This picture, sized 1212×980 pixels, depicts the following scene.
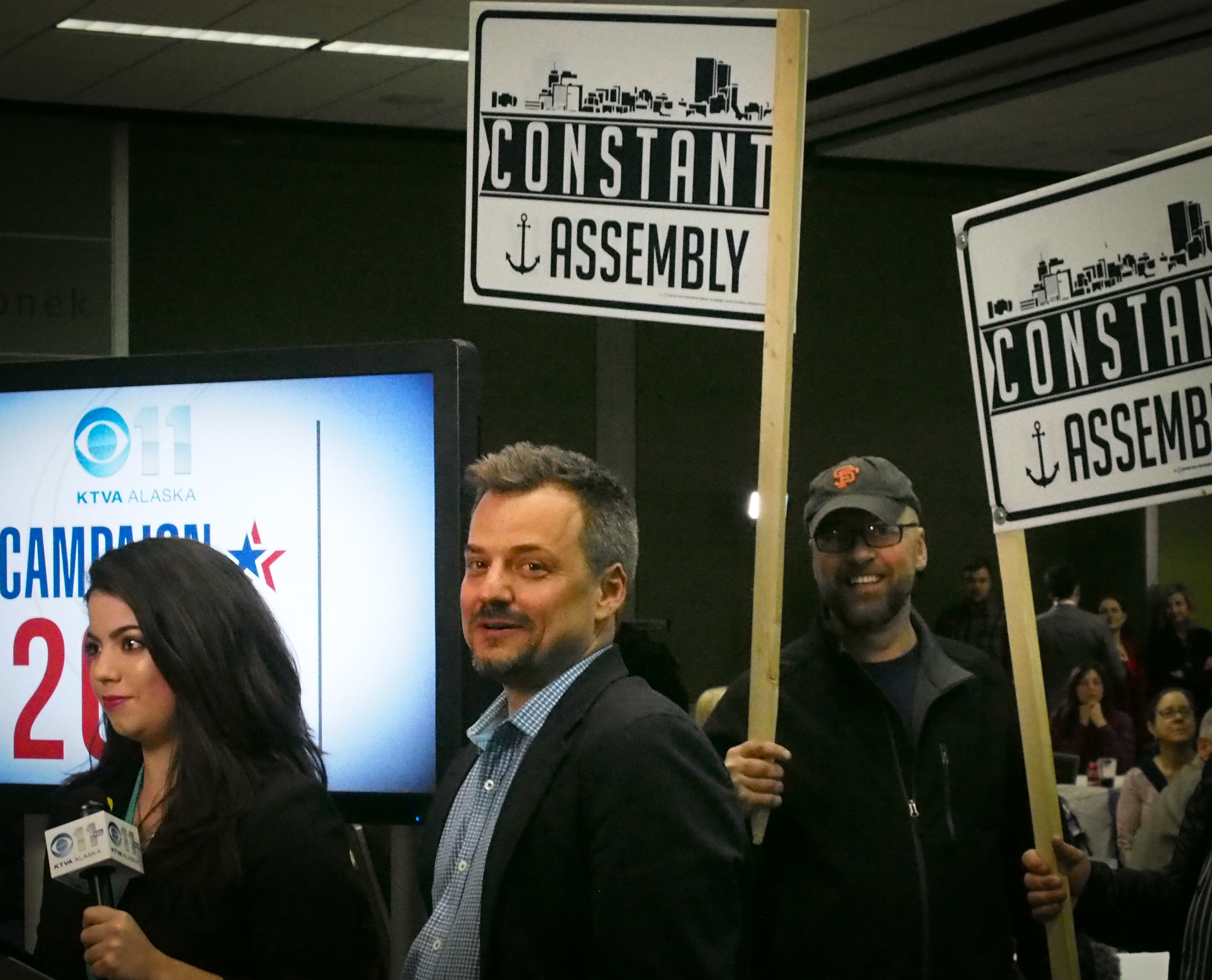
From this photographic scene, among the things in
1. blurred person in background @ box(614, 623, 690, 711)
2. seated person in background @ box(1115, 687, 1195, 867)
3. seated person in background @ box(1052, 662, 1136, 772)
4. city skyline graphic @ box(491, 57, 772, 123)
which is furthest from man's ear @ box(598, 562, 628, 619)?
seated person in background @ box(1052, 662, 1136, 772)

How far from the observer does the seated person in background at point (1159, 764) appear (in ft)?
18.4

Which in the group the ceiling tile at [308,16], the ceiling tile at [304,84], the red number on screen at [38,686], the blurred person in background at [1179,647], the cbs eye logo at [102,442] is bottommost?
the blurred person in background at [1179,647]

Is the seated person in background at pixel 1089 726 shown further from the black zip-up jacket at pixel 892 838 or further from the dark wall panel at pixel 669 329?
the black zip-up jacket at pixel 892 838

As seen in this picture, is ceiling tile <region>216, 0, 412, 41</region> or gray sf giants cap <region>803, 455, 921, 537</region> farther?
ceiling tile <region>216, 0, 412, 41</region>

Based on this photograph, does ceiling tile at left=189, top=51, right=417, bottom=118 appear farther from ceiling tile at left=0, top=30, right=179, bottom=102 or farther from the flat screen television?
the flat screen television

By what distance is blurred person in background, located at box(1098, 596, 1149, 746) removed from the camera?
904cm

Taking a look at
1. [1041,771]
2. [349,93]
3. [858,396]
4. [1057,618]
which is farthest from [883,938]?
[858,396]

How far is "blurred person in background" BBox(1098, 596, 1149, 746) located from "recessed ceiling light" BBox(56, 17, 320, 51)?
4925mm

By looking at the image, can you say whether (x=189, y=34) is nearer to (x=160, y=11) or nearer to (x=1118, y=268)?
(x=160, y=11)

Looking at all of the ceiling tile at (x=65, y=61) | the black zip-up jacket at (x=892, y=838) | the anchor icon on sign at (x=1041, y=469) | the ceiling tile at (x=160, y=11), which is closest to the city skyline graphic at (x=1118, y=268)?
the anchor icon on sign at (x=1041, y=469)

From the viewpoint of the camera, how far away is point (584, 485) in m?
1.95

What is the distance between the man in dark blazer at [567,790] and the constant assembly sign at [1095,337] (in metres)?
0.67

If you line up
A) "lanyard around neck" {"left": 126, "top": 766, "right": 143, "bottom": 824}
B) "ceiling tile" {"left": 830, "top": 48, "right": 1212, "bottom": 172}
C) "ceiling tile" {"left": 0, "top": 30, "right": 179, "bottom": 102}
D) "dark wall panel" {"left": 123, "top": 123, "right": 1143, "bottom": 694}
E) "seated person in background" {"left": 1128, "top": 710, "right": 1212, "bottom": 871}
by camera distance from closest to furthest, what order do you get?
"lanyard around neck" {"left": 126, "top": 766, "right": 143, "bottom": 824}
"seated person in background" {"left": 1128, "top": 710, "right": 1212, "bottom": 871}
"ceiling tile" {"left": 0, "top": 30, "right": 179, "bottom": 102}
"ceiling tile" {"left": 830, "top": 48, "right": 1212, "bottom": 172}
"dark wall panel" {"left": 123, "top": 123, "right": 1143, "bottom": 694}

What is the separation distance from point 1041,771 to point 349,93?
756 centimetres
